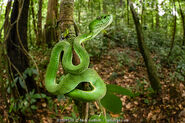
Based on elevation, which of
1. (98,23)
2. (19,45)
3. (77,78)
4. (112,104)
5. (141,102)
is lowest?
(141,102)

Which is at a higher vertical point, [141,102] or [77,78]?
[77,78]

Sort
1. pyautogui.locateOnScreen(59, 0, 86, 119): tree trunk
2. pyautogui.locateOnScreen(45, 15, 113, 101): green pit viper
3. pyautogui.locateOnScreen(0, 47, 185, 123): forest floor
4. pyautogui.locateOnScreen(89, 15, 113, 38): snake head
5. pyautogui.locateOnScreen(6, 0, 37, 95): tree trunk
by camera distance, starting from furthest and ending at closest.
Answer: pyautogui.locateOnScreen(0, 47, 185, 123): forest floor, pyautogui.locateOnScreen(6, 0, 37, 95): tree trunk, pyautogui.locateOnScreen(89, 15, 113, 38): snake head, pyautogui.locateOnScreen(59, 0, 86, 119): tree trunk, pyautogui.locateOnScreen(45, 15, 113, 101): green pit viper

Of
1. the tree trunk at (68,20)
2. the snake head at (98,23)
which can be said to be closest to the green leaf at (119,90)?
the tree trunk at (68,20)

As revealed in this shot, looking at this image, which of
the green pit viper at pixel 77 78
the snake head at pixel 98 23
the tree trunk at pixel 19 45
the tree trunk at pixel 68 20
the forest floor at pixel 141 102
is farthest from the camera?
the forest floor at pixel 141 102

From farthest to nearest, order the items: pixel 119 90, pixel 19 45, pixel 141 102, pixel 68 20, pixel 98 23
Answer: pixel 141 102, pixel 19 45, pixel 98 23, pixel 68 20, pixel 119 90

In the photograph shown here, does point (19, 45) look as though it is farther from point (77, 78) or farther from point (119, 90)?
point (119, 90)

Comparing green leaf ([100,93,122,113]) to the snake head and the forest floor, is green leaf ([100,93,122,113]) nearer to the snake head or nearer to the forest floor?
the snake head

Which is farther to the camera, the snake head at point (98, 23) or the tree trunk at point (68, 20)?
the snake head at point (98, 23)

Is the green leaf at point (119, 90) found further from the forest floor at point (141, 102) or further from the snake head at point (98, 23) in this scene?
the forest floor at point (141, 102)

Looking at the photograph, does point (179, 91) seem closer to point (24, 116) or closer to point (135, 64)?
point (135, 64)

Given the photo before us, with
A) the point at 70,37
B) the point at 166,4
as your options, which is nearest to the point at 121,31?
the point at 166,4

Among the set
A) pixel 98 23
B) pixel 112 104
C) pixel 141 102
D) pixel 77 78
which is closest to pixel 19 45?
pixel 98 23

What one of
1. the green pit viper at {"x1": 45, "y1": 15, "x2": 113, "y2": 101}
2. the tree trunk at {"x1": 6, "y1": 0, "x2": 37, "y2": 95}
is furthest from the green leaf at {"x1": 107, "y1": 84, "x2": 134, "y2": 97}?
the tree trunk at {"x1": 6, "y1": 0, "x2": 37, "y2": 95}

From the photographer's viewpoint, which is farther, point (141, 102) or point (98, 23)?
point (141, 102)
